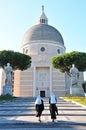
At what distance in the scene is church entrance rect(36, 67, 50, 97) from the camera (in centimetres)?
7050

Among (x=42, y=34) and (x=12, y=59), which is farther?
(x=42, y=34)

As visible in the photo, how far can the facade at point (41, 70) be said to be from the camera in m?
70.4

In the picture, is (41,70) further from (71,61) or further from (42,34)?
(71,61)

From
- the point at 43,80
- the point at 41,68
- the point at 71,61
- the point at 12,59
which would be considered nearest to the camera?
the point at 12,59

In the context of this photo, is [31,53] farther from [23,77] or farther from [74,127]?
[74,127]

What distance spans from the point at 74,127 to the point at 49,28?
6954 centimetres

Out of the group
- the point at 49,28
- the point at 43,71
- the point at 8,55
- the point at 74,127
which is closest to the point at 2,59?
the point at 8,55

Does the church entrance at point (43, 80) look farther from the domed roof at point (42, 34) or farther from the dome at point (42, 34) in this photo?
the dome at point (42, 34)

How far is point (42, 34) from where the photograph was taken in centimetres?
7731

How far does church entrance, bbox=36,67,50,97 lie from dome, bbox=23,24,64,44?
976 cm

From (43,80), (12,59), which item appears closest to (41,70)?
(43,80)

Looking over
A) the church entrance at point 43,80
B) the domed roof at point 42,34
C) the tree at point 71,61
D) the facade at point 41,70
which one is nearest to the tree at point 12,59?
the tree at point 71,61

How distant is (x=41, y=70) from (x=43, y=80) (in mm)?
3042

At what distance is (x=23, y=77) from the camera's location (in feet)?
237
